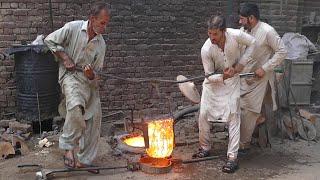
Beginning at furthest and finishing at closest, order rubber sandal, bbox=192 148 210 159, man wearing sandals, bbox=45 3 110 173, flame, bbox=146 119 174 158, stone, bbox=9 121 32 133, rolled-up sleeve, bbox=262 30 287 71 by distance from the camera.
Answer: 1. stone, bbox=9 121 32 133
2. rubber sandal, bbox=192 148 210 159
3. rolled-up sleeve, bbox=262 30 287 71
4. flame, bbox=146 119 174 158
5. man wearing sandals, bbox=45 3 110 173

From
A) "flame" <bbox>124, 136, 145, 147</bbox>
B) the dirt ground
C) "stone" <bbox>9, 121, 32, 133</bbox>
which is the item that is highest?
"stone" <bbox>9, 121, 32, 133</bbox>

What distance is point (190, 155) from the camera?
660cm

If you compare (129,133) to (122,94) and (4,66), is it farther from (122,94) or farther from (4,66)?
(4,66)

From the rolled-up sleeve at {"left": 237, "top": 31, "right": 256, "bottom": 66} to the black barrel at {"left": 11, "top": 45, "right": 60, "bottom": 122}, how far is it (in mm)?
3363

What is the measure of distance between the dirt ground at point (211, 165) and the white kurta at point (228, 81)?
1.32 ft

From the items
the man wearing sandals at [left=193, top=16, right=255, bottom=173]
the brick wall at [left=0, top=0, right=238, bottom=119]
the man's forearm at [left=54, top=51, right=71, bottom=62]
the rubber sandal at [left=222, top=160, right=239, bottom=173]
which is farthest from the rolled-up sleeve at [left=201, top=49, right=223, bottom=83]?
the brick wall at [left=0, top=0, right=238, bottom=119]

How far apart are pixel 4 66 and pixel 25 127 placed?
4.41ft

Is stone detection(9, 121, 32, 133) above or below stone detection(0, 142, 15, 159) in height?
above

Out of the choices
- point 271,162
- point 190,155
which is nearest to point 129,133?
point 190,155

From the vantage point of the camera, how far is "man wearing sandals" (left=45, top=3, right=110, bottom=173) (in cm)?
544

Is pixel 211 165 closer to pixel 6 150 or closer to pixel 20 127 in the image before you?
pixel 6 150

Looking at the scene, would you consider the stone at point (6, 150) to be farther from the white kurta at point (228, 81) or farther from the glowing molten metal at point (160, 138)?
the white kurta at point (228, 81)

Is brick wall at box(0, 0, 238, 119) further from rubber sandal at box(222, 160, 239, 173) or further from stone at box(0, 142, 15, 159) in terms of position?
rubber sandal at box(222, 160, 239, 173)

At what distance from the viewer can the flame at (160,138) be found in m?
5.63
